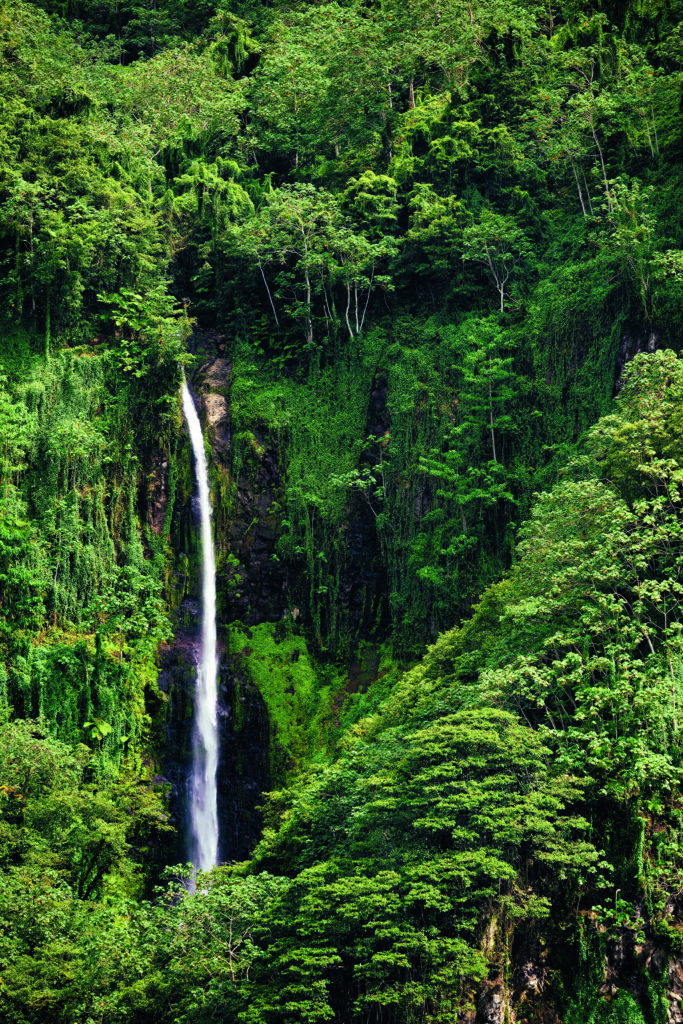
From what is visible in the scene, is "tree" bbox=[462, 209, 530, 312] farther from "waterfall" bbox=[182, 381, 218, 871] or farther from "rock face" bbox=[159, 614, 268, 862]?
"rock face" bbox=[159, 614, 268, 862]

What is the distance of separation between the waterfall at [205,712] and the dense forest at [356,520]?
0.92 ft

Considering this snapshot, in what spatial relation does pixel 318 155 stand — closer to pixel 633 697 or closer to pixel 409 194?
pixel 409 194

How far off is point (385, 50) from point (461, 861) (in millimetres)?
26835

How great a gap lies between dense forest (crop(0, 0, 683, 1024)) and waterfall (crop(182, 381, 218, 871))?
0.28m

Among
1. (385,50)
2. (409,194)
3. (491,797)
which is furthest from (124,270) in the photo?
(491,797)

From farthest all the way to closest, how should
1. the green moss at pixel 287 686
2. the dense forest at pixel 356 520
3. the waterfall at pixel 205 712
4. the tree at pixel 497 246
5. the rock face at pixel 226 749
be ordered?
the tree at pixel 497 246 < the green moss at pixel 287 686 < the rock face at pixel 226 749 < the waterfall at pixel 205 712 < the dense forest at pixel 356 520

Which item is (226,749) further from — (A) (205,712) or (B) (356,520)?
(B) (356,520)

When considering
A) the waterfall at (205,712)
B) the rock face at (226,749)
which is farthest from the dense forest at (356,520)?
the waterfall at (205,712)

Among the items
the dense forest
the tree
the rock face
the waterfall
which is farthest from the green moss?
the tree

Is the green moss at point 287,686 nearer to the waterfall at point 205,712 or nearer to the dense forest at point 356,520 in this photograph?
the dense forest at point 356,520

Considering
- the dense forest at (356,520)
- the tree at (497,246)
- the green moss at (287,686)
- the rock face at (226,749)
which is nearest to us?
the dense forest at (356,520)

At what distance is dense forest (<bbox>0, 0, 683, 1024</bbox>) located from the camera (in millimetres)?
13383

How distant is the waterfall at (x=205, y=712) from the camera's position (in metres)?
20.6

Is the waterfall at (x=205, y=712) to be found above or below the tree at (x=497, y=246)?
below
